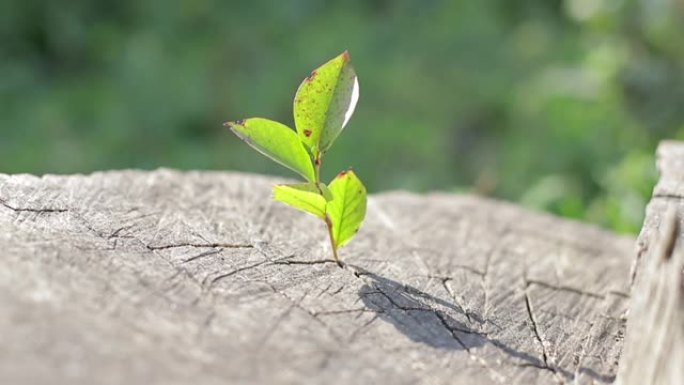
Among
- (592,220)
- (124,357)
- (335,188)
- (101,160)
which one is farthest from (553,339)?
(101,160)

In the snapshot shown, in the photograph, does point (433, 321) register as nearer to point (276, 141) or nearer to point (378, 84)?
point (276, 141)

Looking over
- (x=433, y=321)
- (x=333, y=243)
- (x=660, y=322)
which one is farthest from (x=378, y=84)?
(x=660, y=322)

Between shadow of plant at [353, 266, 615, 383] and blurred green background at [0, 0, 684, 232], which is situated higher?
blurred green background at [0, 0, 684, 232]

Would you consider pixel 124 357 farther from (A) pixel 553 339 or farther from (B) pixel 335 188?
(A) pixel 553 339

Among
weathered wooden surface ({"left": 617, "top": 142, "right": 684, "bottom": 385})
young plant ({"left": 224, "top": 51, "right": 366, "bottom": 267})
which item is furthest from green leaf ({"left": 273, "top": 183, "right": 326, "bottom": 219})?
weathered wooden surface ({"left": 617, "top": 142, "right": 684, "bottom": 385})

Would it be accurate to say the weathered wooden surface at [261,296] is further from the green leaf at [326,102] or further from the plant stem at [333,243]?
the green leaf at [326,102]

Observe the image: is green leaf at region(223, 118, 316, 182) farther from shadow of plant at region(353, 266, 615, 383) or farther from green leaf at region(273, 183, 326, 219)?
shadow of plant at region(353, 266, 615, 383)

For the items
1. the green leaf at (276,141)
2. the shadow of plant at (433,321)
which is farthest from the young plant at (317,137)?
the shadow of plant at (433,321)
